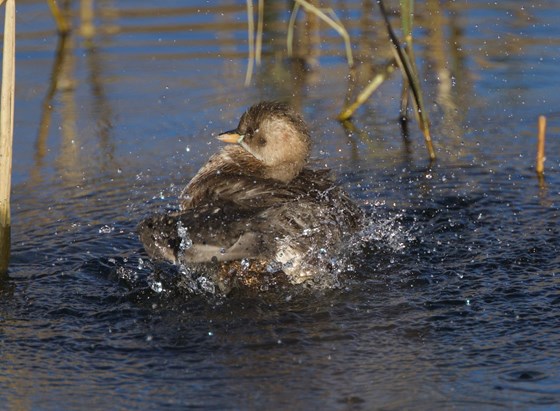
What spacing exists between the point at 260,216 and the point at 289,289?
43 centimetres

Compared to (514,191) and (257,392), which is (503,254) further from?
(257,392)

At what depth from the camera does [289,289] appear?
5.69m

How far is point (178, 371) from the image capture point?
4613mm

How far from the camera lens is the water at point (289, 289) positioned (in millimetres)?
4516

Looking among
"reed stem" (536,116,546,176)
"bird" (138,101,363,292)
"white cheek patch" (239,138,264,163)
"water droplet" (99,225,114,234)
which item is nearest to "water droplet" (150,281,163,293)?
"bird" (138,101,363,292)

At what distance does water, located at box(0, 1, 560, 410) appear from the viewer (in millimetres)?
4516

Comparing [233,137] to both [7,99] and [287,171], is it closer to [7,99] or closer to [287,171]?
[287,171]

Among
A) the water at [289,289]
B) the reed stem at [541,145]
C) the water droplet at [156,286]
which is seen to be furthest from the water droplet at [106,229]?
the reed stem at [541,145]

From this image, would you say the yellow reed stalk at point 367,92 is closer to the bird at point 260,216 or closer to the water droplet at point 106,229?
the bird at point 260,216

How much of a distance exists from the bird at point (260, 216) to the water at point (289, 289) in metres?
0.18

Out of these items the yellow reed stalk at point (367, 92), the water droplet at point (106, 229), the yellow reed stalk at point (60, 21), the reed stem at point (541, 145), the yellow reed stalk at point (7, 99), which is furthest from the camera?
the yellow reed stalk at point (60, 21)

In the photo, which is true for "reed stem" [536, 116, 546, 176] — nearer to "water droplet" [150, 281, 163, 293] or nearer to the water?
the water

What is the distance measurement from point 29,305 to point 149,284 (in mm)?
641

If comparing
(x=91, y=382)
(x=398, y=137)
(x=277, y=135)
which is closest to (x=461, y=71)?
(x=398, y=137)
